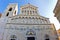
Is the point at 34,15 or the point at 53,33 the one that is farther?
the point at 34,15

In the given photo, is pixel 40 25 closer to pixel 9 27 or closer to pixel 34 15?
pixel 34 15

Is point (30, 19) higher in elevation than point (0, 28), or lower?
higher

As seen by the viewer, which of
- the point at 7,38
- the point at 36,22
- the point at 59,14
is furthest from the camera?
the point at 36,22

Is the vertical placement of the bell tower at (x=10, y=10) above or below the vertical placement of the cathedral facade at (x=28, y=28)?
above

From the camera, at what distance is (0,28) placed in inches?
507

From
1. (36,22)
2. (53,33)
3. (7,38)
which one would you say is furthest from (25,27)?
(53,33)

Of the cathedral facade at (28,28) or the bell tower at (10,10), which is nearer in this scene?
the cathedral facade at (28,28)

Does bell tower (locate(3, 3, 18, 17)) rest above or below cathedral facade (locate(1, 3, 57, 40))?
above

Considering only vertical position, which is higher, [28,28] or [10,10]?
[10,10]

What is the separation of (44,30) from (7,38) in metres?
4.40

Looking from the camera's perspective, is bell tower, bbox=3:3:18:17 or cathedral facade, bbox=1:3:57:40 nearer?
cathedral facade, bbox=1:3:57:40

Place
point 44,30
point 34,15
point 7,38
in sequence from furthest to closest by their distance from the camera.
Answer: point 34,15 < point 44,30 < point 7,38

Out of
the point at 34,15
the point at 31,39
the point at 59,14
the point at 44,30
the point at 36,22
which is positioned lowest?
the point at 59,14

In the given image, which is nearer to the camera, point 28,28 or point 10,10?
point 28,28
